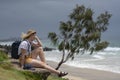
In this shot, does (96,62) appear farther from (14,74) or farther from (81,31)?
(14,74)

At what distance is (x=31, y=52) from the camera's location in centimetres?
1228

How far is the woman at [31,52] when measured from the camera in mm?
11391

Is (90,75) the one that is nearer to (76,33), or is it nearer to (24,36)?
(76,33)

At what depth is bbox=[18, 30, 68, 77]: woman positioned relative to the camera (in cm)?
1139

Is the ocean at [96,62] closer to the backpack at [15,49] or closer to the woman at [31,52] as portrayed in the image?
the backpack at [15,49]

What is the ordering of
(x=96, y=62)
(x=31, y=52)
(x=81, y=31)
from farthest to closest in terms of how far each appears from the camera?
(x=96, y=62)
(x=81, y=31)
(x=31, y=52)

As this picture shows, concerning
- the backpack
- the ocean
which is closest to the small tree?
the ocean

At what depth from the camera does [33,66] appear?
11.4 meters

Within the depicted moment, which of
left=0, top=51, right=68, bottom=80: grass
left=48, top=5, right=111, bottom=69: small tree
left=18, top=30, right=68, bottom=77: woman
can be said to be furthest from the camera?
left=48, top=5, right=111, bottom=69: small tree

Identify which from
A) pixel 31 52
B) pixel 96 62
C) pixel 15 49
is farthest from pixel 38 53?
pixel 96 62

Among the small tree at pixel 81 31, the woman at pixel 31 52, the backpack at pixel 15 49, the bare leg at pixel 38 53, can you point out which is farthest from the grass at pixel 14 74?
the small tree at pixel 81 31

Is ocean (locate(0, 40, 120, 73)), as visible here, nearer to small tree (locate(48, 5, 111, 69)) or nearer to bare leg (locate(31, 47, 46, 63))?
small tree (locate(48, 5, 111, 69))

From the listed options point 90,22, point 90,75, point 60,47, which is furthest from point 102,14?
point 90,75

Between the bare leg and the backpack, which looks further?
the backpack
